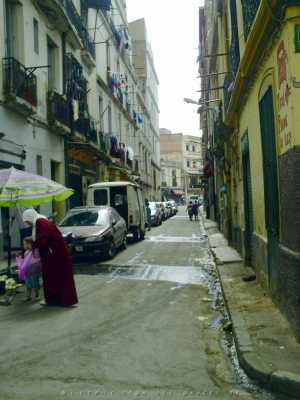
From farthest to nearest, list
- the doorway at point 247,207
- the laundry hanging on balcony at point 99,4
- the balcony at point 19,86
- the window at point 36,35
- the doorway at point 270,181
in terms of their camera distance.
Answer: the laundry hanging on balcony at point 99,4
the window at point 36,35
the balcony at point 19,86
the doorway at point 247,207
the doorway at point 270,181

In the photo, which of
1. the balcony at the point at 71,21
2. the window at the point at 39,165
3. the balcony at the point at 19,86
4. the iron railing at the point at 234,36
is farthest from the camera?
the balcony at the point at 71,21

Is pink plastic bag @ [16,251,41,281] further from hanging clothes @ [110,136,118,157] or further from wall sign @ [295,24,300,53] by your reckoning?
hanging clothes @ [110,136,118,157]

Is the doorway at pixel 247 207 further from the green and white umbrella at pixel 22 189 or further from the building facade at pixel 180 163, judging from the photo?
the building facade at pixel 180 163

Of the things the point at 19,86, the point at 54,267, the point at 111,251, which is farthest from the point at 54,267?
the point at 19,86

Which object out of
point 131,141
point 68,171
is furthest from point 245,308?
point 131,141

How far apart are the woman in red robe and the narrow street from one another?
0.95 ft

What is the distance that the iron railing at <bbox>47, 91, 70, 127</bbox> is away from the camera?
19016 millimetres

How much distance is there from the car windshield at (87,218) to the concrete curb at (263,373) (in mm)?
9467

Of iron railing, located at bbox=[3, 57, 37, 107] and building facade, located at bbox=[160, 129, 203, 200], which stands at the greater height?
building facade, located at bbox=[160, 129, 203, 200]

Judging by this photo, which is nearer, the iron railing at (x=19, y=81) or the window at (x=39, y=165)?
the iron railing at (x=19, y=81)

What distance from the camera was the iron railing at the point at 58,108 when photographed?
19016 millimetres

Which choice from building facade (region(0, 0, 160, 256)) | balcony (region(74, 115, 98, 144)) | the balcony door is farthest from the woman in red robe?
balcony (region(74, 115, 98, 144))

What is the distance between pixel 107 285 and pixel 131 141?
3395cm

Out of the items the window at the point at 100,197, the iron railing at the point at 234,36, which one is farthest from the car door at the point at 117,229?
the iron railing at the point at 234,36
